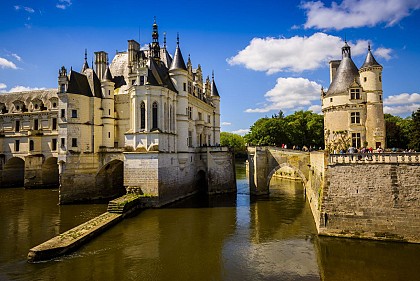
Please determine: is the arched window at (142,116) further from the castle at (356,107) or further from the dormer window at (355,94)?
the dormer window at (355,94)

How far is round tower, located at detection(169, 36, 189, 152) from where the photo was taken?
33656mm

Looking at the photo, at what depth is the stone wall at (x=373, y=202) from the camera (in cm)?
1808

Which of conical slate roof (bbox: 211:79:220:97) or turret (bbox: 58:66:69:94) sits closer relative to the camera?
turret (bbox: 58:66:69:94)

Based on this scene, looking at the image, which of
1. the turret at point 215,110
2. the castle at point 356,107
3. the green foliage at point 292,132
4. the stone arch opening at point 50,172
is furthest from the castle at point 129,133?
the green foliage at point 292,132

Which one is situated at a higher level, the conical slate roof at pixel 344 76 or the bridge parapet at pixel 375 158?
the conical slate roof at pixel 344 76

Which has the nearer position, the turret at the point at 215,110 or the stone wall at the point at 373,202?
the stone wall at the point at 373,202

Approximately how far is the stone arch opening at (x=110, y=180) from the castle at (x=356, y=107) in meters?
24.8

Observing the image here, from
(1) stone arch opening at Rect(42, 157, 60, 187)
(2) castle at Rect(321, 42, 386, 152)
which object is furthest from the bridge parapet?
(1) stone arch opening at Rect(42, 157, 60, 187)

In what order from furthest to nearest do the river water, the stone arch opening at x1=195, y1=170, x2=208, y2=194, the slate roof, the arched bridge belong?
the stone arch opening at x1=195, y1=170, x2=208, y2=194, the arched bridge, the slate roof, the river water

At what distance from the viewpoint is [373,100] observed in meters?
29.2

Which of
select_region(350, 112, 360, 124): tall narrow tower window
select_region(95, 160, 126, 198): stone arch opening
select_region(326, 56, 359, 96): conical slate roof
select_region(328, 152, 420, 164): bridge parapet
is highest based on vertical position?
select_region(326, 56, 359, 96): conical slate roof

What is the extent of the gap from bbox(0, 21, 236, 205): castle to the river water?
506 centimetres

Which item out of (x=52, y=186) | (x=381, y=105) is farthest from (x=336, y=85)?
(x=52, y=186)

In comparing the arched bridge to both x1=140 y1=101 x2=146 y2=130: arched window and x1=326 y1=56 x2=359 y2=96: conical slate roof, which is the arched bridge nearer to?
x1=326 y1=56 x2=359 y2=96: conical slate roof
